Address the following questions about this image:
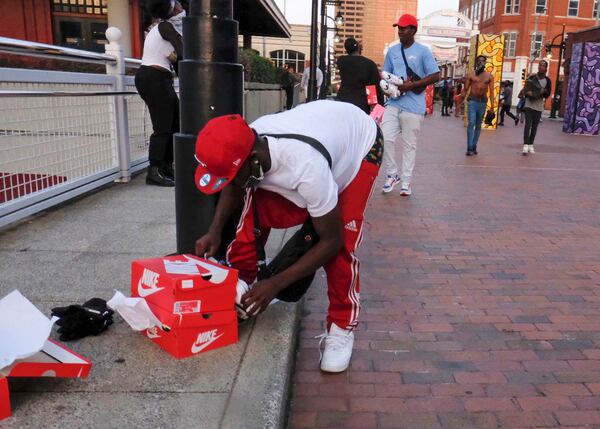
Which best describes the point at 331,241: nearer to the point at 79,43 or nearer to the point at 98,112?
the point at 98,112

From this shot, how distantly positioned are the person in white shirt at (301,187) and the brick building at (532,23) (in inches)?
2234

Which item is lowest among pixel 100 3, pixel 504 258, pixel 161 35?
pixel 504 258

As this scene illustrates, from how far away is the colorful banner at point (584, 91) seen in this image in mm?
17703

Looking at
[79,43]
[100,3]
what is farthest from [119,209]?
[100,3]

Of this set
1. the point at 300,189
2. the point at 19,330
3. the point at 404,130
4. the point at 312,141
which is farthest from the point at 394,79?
the point at 19,330

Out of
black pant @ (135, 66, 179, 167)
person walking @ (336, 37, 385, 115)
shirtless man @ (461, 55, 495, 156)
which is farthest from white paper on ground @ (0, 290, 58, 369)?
shirtless man @ (461, 55, 495, 156)

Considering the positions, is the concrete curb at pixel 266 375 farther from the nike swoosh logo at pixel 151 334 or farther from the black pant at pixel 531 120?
the black pant at pixel 531 120

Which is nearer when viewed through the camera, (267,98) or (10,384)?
(10,384)

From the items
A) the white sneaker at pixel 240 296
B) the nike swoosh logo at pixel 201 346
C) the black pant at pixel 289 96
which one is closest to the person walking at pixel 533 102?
the white sneaker at pixel 240 296

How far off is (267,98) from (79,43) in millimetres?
6220

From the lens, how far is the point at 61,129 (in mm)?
4898

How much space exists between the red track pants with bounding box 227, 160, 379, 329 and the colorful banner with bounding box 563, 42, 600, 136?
18.1 meters

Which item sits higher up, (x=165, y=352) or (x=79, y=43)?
(x=79, y=43)

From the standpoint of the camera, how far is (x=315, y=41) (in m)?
16.0
